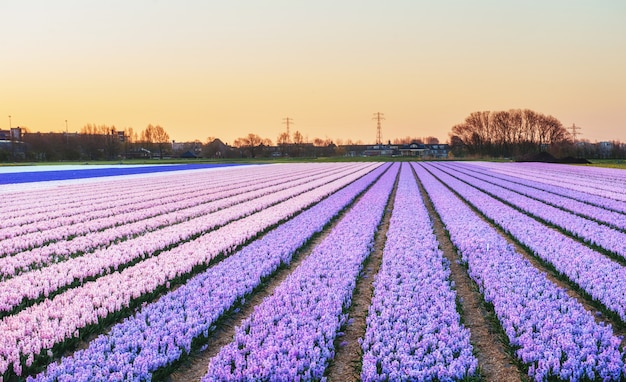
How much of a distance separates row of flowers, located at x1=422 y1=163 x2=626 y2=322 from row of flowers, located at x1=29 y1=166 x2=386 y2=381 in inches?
176

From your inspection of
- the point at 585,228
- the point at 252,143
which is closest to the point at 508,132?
the point at 252,143

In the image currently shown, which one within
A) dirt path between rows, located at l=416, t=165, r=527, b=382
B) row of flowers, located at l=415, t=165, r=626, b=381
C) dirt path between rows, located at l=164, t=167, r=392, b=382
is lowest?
dirt path between rows, located at l=416, t=165, r=527, b=382

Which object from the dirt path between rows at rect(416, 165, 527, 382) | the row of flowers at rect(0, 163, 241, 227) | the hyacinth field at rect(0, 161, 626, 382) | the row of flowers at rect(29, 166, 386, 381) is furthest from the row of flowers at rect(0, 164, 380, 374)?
the row of flowers at rect(0, 163, 241, 227)

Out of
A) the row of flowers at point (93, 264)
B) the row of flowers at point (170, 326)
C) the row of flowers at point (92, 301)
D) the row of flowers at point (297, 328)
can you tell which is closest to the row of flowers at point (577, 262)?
the row of flowers at point (297, 328)

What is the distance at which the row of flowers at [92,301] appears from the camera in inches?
171

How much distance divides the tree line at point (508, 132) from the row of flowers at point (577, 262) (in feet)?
362

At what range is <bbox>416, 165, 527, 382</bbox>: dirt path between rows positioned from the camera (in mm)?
4082

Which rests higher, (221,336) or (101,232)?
(101,232)

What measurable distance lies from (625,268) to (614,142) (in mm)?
100954

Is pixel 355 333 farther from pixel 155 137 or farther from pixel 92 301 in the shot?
pixel 155 137

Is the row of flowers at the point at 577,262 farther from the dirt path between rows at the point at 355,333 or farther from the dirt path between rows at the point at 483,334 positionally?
the dirt path between rows at the point at 355,333

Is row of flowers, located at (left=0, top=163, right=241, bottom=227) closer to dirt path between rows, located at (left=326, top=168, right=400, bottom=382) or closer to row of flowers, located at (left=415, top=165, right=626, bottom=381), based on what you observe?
dirt path between rows, located at (left=326, top=168, right=400, bottom=382)

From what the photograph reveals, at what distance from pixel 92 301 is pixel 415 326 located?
379 centimetres

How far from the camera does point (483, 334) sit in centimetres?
493
